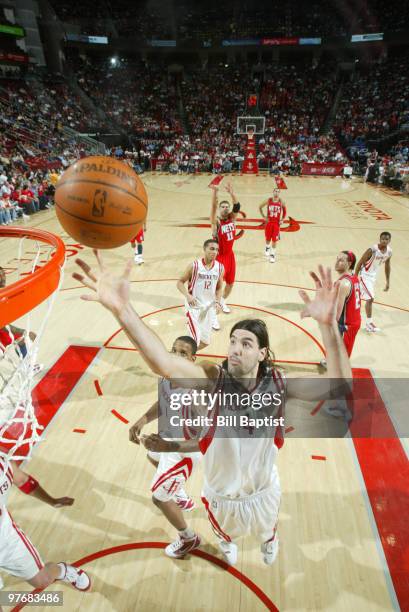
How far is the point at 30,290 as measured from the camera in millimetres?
2279

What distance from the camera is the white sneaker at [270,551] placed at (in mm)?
2512

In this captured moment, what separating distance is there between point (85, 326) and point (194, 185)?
14505 mm

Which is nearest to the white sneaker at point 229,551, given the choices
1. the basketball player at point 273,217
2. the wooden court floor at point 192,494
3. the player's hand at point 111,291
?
the wooden court floor at point 192,494

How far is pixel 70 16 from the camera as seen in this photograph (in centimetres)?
3028

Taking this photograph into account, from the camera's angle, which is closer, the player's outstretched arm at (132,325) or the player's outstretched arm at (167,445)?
the player's outstretched arm at (132,325)

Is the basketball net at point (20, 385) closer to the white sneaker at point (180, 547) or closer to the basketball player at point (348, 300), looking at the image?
the white sneaker at point (180, 547)

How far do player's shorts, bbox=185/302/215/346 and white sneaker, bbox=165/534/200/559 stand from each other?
2.32 m

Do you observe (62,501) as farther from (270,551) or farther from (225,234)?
(225,234)

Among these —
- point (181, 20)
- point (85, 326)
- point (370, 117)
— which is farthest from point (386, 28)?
point (85, 326)

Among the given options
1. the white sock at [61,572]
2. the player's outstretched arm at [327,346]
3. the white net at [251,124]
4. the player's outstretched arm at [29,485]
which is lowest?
the white sock at [61,572]

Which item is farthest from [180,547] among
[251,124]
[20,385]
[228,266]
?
[251,124]

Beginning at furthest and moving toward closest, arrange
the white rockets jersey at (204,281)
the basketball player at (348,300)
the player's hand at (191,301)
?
the white rockets jersey at (204,281) < the player's hand at (191,301) < the basketball player at (348,300)

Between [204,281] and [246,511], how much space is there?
2974 millimetres

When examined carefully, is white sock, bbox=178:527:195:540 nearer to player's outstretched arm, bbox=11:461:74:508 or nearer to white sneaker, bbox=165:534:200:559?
white sneaker, bbox=165:534:200:559
